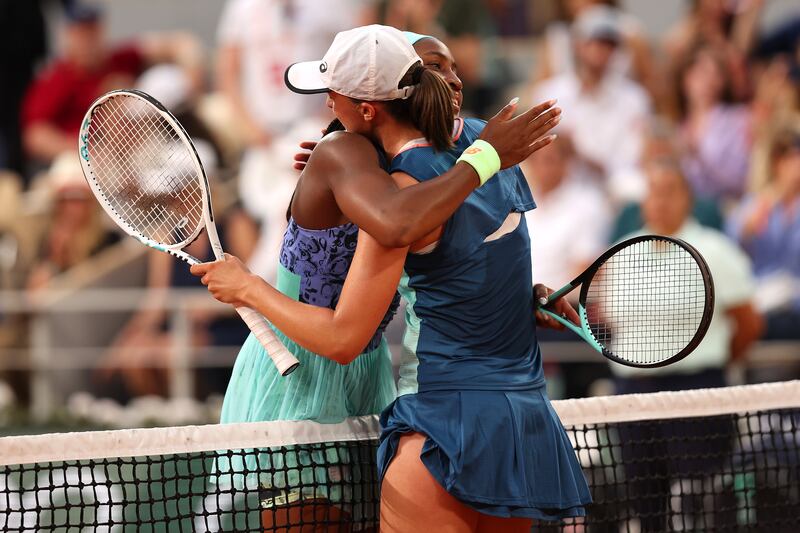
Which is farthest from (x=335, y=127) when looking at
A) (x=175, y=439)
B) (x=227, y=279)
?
(x=175, y=439)

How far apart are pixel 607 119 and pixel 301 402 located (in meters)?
5.02

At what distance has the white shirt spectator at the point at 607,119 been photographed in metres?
7.41

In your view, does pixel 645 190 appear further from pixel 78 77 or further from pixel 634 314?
pixel 78 77

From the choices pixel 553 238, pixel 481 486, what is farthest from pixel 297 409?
pixel 553 238

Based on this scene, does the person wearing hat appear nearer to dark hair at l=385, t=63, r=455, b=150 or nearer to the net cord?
dark hair at l=385, t=63, r=455, b=150

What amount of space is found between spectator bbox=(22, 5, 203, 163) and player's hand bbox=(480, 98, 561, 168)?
6337 millimetres

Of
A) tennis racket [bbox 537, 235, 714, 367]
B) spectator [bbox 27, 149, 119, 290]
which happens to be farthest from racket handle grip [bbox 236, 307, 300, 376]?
spectator [bbox 27, 149, 119, 290]

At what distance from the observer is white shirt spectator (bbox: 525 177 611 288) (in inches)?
270

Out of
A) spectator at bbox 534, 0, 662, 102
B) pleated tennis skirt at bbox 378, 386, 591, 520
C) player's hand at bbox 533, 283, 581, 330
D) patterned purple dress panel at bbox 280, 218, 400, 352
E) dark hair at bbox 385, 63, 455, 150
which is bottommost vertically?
pleated tennis skirt at bbox 378, 386, 591, 520

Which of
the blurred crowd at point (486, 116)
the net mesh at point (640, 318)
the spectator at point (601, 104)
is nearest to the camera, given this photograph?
the net mesh at point (640, 318)

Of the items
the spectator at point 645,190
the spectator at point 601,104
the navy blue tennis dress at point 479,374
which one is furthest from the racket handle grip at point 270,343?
the spectator at point 601,104

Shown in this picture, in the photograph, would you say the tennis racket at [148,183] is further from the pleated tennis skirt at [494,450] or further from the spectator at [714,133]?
the spectator at [714,133]

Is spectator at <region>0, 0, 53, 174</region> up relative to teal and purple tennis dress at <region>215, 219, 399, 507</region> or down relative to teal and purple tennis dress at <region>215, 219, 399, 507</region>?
up

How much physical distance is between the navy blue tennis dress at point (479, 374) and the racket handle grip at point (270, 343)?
23cm
